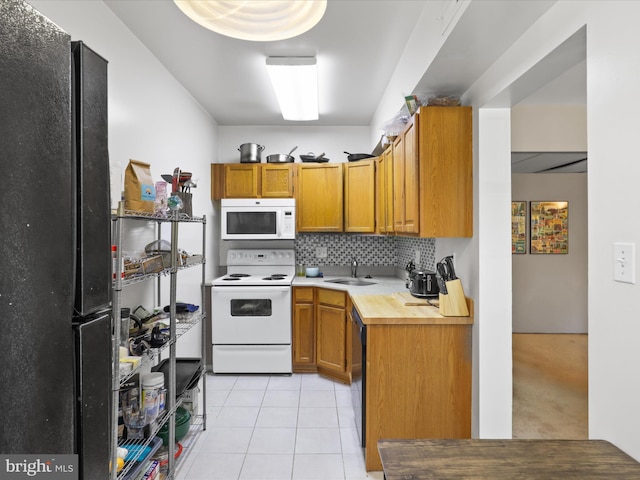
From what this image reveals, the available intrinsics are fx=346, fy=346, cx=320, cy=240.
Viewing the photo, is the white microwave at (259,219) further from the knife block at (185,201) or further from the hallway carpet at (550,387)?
the hallway carpet at (550,387)

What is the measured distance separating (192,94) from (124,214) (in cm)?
210

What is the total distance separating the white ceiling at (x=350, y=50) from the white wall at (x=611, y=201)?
324 millimetres

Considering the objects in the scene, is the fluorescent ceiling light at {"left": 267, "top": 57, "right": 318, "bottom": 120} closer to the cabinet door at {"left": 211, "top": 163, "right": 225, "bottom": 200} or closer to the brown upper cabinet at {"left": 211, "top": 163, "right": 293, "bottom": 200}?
the brown upper cabinet at {"left": 211, "top": 163, "right": 293, "bottom": 200}

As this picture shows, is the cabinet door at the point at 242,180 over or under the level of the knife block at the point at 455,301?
over

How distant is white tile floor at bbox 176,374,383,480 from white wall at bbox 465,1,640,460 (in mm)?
1361

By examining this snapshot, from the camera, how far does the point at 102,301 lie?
50 cm

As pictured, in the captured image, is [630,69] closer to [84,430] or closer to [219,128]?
[84,430]

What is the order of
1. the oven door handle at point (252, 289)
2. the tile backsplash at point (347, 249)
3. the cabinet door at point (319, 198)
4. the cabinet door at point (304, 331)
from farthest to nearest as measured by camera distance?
1. the tile backsplash at point (347, 249)
2. the cabinet door at point (319, 198)
3. the cabinet door at point (304, 331)
4. the oven door handle at point (252, 289)

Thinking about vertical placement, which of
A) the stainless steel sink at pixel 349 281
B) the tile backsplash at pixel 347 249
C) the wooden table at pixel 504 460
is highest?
the tile backsplash at pixel 347 249

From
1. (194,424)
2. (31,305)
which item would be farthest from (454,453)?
(194,424)

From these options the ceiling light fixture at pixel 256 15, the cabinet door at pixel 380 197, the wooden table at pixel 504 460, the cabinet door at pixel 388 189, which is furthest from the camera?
the cabinet door at pixel 380 197

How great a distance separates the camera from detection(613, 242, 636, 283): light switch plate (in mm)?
957

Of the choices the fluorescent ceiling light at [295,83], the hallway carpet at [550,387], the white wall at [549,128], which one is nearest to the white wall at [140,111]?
the fluorescent ceiling light at [295,83]

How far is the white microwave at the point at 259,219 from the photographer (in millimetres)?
3588
